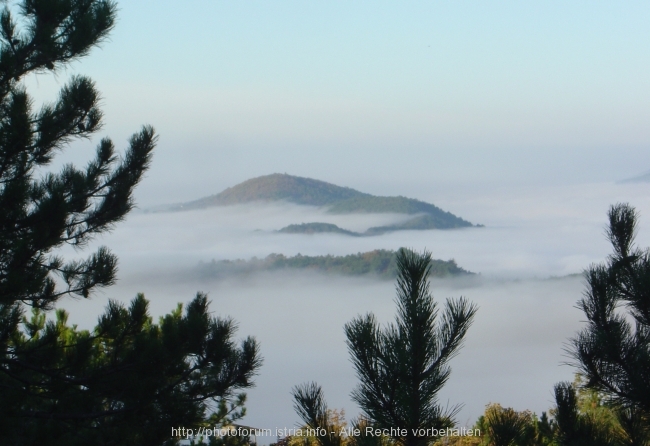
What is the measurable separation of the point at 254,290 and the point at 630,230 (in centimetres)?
4090

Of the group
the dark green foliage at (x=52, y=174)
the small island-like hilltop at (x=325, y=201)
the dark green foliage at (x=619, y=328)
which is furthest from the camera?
the small island-like hilltop at (x=325, y=201)

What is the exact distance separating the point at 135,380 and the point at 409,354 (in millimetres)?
2694

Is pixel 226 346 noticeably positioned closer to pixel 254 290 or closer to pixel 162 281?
pixel 162 281

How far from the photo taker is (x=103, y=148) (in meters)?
5.20

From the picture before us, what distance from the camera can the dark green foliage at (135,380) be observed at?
4535mm

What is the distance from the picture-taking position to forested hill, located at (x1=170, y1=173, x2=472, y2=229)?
5109 cm

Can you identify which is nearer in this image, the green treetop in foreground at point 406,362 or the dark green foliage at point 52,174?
the green treetop in foreground at point 406,362

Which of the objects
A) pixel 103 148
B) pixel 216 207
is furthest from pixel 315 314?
pixel 103 148

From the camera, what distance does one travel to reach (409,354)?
2.57 metres

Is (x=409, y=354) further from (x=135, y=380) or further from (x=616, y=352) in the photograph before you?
(x=135, y=380)

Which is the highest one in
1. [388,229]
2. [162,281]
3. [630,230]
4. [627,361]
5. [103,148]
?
[388,229]

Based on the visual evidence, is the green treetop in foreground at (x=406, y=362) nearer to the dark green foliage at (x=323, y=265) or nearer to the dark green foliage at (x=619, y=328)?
the dark green foliage at (x=619, y=328)

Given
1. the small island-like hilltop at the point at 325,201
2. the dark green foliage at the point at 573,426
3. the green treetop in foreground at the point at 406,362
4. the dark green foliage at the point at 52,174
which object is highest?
the small island-like hilltop at the point at 325,201

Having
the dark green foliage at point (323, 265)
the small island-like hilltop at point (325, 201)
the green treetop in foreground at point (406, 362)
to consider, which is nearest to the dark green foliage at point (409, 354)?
the green treetop in foreground at point (406, 362)
